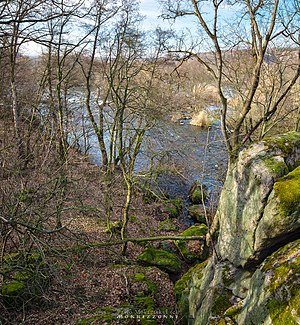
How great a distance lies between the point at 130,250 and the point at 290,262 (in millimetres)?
8371

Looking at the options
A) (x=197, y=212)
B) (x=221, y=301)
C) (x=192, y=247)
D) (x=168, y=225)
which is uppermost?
(x=221, y=301)

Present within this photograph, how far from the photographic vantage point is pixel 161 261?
9.77 meters

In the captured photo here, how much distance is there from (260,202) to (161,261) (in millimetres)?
5685

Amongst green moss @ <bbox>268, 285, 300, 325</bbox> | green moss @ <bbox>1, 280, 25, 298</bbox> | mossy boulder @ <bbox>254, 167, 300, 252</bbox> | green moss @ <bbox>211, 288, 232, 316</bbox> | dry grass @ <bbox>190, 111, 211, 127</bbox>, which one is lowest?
green moss @ <bbox>1, 280, 25, 298</bbox>

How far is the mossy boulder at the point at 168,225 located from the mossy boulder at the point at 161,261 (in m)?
3.28

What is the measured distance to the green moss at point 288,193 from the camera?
4.34 meters

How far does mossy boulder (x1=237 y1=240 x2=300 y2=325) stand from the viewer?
10.8 ft

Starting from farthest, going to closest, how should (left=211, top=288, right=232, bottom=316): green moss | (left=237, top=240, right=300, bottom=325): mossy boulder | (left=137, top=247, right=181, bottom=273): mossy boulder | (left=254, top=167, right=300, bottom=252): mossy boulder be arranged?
(left=137, top=247, right=181, bottom=273): mossy boulder < (left=211, top=288, right=232, bottom=316): green moss < (left=254, top=167, right=300, bottom=252): mossy boulder < (left=237, top=240, right=300, bottom=325): mossy boulder

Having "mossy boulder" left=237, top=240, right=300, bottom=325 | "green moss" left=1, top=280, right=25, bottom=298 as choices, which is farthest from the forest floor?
"mossy boulder" left=237, top=240, right=300, bottom=325

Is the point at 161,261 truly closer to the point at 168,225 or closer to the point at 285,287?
the point at 168,225

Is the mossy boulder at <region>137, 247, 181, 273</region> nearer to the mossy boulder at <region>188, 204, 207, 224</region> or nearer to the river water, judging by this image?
the river water

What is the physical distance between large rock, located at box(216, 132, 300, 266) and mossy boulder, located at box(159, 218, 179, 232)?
24.7ft

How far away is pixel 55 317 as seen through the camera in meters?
6.54

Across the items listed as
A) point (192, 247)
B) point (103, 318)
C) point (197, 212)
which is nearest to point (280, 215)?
point (103, 318)
